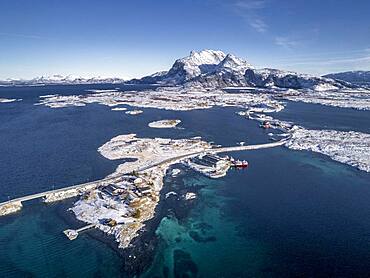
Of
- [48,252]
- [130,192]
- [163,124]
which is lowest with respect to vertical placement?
[48,252]

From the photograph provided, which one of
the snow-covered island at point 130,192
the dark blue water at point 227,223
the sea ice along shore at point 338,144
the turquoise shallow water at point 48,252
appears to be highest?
the sea ice along shore at point 338,144

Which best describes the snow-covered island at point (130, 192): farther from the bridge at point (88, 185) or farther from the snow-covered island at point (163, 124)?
the snow-covered island at point (163, 124)

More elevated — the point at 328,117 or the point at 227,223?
the point at 328,117

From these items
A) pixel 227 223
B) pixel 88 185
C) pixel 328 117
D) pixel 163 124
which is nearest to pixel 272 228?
pixel 227 223

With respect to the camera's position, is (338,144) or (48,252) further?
(338,144)

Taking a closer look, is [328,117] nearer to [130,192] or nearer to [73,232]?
[130,192]

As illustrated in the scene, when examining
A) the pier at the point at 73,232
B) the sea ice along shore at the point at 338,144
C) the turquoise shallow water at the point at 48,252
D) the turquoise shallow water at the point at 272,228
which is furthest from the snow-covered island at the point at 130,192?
the sea ice along shore at the point at 338,144

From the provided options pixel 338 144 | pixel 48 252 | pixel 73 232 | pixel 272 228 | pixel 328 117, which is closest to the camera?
pixel 48 252

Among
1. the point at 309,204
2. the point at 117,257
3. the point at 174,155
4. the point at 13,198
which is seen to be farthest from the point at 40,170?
the point at 309,204
